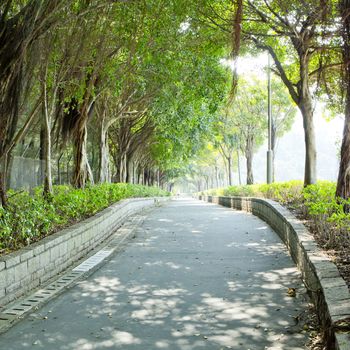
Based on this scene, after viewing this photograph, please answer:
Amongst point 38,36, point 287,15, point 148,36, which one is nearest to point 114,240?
point 38,36

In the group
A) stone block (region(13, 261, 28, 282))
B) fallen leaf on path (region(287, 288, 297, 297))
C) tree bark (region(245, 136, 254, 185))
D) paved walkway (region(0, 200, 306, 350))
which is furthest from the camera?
tree bark (region(245, 136, 254, 185))

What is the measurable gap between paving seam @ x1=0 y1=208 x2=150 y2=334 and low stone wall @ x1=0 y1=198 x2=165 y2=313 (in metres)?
0.12

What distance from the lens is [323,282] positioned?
14.8ft

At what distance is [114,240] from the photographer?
10.3 meters

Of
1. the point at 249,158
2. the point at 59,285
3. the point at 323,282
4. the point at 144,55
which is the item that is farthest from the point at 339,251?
the point at 249,158

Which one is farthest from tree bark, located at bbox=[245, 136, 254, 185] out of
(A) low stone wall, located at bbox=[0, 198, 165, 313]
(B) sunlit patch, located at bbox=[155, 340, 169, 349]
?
(B) sunlit patch, located at bbox=[155, 340, 169, 349]

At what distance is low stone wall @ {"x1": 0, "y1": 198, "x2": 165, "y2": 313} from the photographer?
5.19 m

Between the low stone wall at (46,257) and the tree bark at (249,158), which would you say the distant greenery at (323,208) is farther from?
the tree bark at (249,158)

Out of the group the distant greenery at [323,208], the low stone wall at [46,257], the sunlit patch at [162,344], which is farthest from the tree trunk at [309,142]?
the sunlit patch at [162,344]

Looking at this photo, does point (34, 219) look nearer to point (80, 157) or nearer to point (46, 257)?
point (46, 257)

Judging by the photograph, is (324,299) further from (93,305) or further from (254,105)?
(254,105)

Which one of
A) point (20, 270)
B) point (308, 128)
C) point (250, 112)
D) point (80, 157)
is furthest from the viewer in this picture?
point (250, 112)

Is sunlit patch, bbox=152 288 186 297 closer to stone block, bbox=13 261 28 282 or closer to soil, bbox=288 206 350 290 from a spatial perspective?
stone block, bbox=13 261 28 282

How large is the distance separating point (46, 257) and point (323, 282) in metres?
3.63
